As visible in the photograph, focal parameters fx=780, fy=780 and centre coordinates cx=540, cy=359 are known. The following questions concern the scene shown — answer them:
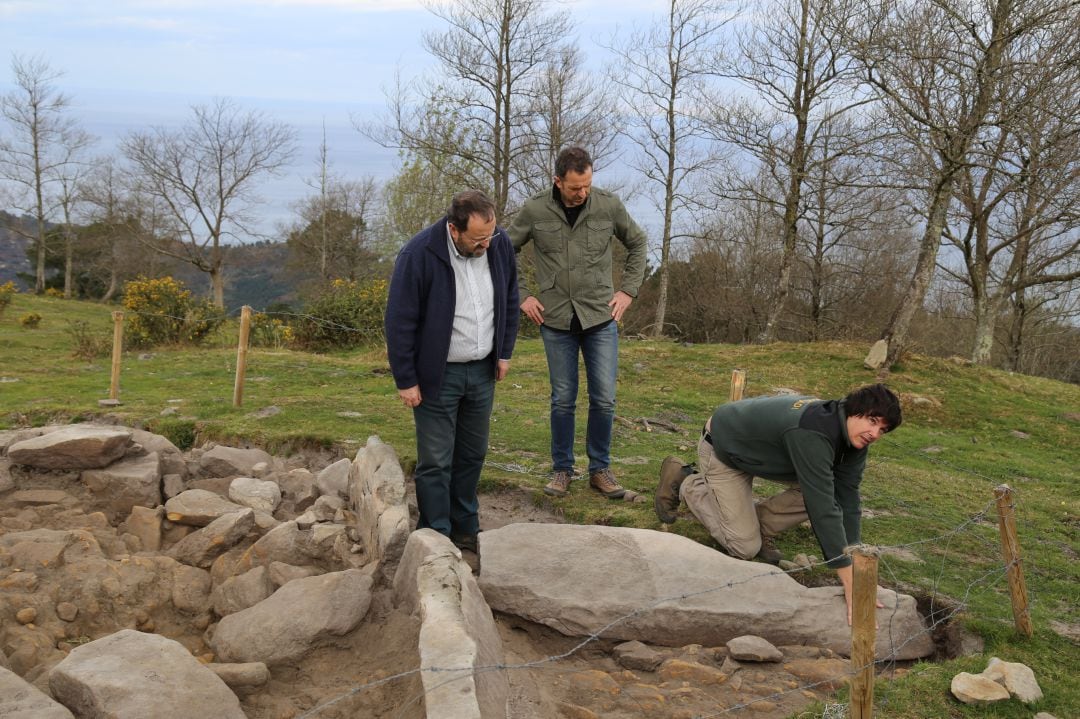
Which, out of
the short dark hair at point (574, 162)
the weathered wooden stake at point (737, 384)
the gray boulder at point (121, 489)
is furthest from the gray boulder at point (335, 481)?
the weathered wooden stake at point (737, 384)

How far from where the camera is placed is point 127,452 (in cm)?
519

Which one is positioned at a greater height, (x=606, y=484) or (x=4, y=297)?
(x=4, y=297)

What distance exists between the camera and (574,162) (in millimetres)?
4855

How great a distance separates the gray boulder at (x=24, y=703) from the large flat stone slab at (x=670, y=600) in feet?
6.62

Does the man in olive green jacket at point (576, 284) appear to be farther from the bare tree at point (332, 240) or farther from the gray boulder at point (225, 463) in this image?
the bare tree at point (332, 240)

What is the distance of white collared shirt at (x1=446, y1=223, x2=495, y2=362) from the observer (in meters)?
4.14

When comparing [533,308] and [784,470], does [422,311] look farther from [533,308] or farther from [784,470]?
[784,470]

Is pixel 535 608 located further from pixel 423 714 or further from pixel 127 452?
pixel 127 452

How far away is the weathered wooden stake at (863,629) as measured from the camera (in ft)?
8.67

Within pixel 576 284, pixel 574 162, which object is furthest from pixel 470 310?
pixel 574 162

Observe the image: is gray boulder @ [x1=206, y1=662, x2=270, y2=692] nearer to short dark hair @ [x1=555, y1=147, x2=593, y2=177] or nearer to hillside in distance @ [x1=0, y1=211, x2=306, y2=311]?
short dark hair @ [x1=555, y1=147, x2=593, y2=177]

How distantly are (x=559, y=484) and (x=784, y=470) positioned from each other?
5.59 feet

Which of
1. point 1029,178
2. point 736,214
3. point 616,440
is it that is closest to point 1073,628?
point 616,440

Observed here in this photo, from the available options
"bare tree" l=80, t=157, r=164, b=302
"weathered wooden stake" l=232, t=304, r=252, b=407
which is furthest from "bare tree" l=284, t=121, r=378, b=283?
"weathered wooden stake" l=232, t=304, r=252, b=407
